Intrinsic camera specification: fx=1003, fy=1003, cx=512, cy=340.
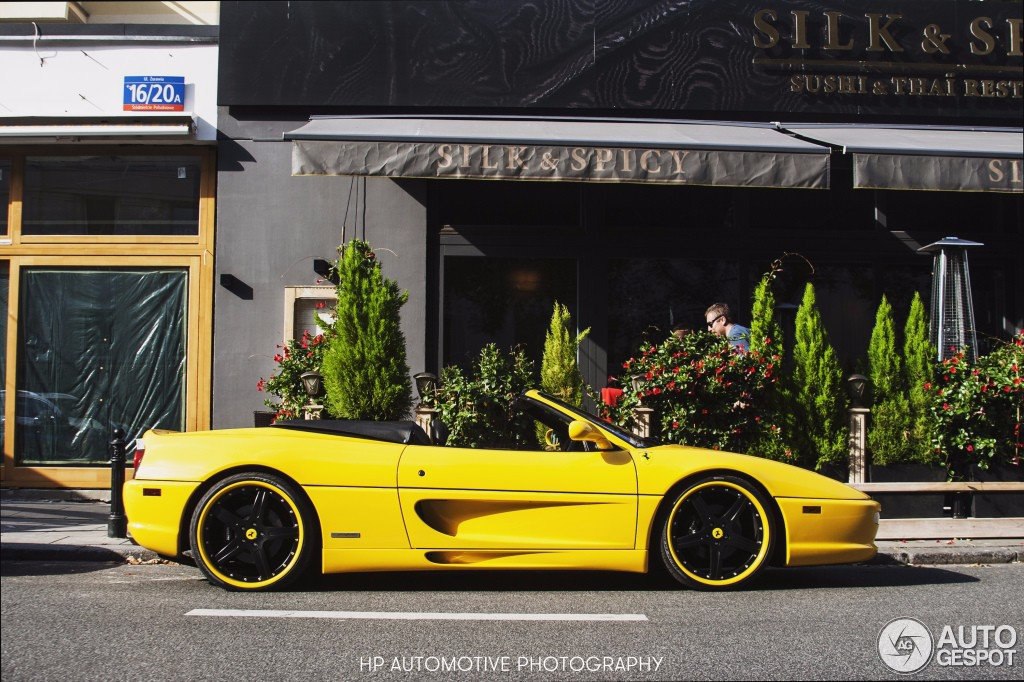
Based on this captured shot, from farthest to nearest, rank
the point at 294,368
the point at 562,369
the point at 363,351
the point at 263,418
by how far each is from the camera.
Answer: the point at 263,418 < the point at 294,368 < the point at 562,369 < the point at 363,351

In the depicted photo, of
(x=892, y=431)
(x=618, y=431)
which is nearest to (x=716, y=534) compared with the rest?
(x=618, y=431)

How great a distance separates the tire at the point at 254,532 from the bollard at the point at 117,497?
2.36 meters

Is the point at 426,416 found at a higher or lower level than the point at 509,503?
higher

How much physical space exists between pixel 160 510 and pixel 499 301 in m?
6.54

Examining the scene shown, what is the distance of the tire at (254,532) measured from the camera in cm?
581

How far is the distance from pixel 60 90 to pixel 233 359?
370 cm

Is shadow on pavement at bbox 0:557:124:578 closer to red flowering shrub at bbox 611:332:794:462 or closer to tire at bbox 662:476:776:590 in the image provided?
tire at bbox 662:476:776:590

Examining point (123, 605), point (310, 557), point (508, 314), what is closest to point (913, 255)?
point (508, 314)

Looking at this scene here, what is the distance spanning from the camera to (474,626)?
511 cm

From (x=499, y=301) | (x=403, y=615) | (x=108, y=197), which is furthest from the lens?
(x=499, y=301)

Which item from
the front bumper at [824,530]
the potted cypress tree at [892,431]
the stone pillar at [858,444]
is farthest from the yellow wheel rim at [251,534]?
the stone pillar at [858,444]

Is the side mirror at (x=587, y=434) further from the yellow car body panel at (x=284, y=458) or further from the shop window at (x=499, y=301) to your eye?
the shop window at (x=499, y=301)

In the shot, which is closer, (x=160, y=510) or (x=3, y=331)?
(x=160, y=510)

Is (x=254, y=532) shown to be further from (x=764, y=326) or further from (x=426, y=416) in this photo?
(x=764, y=326)
